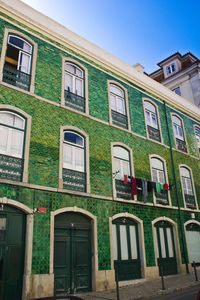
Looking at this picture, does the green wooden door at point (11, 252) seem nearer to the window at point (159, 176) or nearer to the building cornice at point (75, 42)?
the window at point (159, 176)

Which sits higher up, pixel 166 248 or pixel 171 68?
pixel 171 68

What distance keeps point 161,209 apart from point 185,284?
161 inches

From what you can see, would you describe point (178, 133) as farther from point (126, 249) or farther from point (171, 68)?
point (171, 68)

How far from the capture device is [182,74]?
26.1 m

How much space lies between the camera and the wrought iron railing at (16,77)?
10.7 metres

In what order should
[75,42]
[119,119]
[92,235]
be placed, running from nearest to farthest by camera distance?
[92,235] < [75,42] < [119,119]

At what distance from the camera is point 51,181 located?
33.8ft

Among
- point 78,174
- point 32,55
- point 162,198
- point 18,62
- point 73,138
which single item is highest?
point 32,55

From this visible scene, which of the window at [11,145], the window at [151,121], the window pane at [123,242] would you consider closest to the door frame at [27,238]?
the window at [11,145]

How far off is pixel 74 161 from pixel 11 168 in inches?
111

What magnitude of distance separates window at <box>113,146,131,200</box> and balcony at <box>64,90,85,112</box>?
260 centimetres

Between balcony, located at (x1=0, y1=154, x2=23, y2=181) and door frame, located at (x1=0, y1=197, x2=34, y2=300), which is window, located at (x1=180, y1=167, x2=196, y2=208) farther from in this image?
balcony, located at (x1=0, y1=154, x2=23, y2=181)

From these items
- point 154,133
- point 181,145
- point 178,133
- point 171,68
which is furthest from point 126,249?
point 171,68

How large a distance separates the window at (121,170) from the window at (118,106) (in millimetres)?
1576
